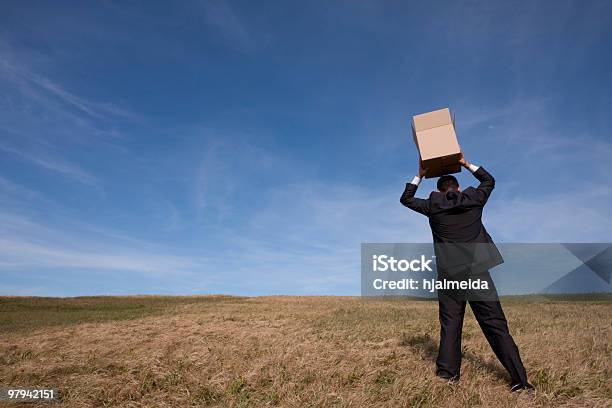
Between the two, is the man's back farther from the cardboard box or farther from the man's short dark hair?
the cardboard box

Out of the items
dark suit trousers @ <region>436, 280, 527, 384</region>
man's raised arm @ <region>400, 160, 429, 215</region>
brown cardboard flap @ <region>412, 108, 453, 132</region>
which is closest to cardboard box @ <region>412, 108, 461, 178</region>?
brown cardboard flap @ <region>412, 108, 453, 132</region>

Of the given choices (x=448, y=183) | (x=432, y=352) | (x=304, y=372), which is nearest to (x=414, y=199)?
(x=448, y=183)

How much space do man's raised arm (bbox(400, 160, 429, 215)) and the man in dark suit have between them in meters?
0.09

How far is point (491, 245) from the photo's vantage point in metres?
5.22

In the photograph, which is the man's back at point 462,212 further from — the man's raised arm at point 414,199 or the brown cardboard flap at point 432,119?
the brown cardboard flap at point 432,119

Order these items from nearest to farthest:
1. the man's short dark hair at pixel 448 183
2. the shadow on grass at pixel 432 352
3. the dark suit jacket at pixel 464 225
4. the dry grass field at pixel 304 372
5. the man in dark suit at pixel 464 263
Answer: the dry grass field at pixel 304 372 < the man in dark suit at pixel 464 263 < the dark suit jacket at pixel 464 225 < the man's short dark hair at pixel 448 183 < the shadow on grass at pixel 432 352

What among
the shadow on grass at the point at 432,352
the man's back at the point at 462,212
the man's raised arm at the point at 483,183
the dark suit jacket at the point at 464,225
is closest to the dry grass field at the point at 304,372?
the shadow on grass at the point at 432,352

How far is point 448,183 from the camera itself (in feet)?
18.2

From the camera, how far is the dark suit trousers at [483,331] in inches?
194

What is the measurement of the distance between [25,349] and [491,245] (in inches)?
334

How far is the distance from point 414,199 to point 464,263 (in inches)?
41.8

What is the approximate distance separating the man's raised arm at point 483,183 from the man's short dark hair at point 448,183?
0.90 feet

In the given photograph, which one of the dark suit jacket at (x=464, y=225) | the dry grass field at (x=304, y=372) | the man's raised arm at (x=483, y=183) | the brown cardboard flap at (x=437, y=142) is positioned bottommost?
Result: the dry grass field at (x=304, y=372)

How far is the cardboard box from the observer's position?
557 centimetres
